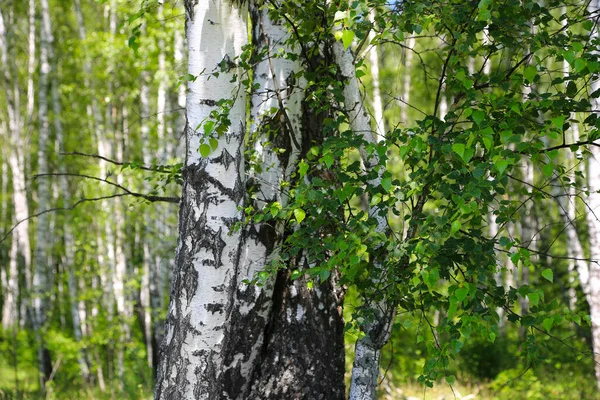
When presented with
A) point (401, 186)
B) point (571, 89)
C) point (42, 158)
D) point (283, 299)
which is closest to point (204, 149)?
point (401, 186)

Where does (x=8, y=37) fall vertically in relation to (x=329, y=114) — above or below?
above

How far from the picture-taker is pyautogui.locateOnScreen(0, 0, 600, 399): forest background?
8.32ft

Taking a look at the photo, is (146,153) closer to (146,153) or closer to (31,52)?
(146,153)

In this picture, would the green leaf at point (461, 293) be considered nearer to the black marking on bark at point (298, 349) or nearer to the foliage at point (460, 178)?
the foliage at point (460, 178)

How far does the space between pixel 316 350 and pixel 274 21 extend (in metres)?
1.85

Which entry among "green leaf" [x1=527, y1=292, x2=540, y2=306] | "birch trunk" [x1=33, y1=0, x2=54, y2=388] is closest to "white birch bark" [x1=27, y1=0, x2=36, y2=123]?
"birch trunk" [x1=33, y1=0, x2=54, y2=388]

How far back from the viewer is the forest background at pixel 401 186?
8.32 feet

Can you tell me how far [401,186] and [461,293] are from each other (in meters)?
0.58

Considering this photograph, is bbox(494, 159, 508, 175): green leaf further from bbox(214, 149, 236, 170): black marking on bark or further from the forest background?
bbox(214, 149, 236, 170): black marking on bark

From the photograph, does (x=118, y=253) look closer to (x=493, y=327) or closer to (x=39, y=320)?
(x=39, y=320)

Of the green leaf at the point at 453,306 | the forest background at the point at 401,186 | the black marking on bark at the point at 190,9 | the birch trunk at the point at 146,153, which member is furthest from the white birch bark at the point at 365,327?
the birch trunk at the point at 146,153

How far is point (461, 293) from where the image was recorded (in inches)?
90.2

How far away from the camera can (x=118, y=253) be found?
10758 mm

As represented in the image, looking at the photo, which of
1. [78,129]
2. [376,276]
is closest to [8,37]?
[78,129]
